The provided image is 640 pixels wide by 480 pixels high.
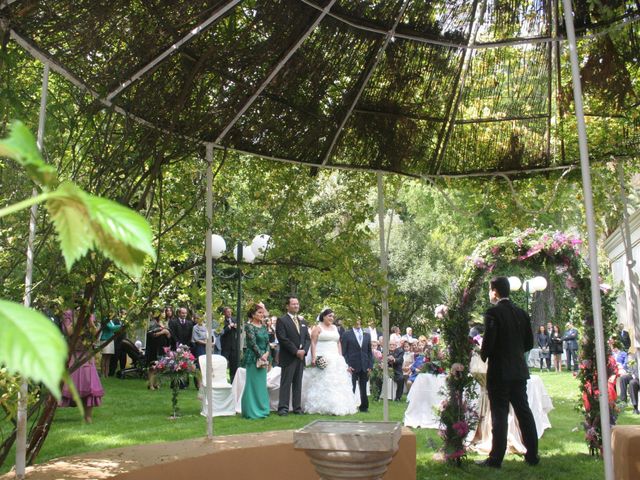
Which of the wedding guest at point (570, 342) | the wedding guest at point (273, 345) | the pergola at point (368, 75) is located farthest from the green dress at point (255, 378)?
the wedding guest at point (570, 342)

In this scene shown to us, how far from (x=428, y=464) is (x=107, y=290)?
11.6 ft

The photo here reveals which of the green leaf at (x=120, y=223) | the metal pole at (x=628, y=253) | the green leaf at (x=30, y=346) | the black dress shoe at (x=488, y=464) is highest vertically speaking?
the metal pole at (x=628, y=253)

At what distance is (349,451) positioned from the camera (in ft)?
11.8

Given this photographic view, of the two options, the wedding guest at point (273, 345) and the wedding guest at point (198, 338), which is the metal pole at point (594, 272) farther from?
the wedding guest at point (198, 338)

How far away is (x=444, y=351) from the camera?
7.03 metres

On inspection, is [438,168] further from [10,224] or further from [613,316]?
[10,224]

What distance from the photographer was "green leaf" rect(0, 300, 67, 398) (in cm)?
46

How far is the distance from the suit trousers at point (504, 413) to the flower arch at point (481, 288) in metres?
0.32

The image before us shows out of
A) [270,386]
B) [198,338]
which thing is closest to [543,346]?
[198,338]

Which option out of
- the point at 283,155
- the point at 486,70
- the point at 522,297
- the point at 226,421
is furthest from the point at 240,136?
the point at 522,297

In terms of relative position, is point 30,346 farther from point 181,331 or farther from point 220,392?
point 181,331

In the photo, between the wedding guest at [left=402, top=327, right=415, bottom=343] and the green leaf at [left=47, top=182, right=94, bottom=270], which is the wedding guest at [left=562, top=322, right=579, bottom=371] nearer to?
the wedding guest at [left=402, top=327, right=415, bottom=343]

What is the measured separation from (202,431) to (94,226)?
8.33 metres

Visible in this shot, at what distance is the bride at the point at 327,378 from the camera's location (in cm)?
1088
